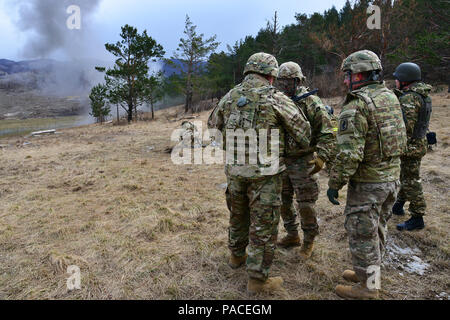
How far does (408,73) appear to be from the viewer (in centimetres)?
341

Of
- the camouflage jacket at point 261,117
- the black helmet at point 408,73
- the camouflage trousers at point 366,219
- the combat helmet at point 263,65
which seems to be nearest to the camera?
the camouflage trousers at point 366,219

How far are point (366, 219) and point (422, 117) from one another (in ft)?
6.86

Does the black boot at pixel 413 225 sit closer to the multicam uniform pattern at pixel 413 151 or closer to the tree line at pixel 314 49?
the multicam uniform pattern at pixel 413 151

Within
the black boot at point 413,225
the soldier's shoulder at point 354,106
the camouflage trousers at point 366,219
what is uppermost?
→ the soldier's shoulder at point 354,106

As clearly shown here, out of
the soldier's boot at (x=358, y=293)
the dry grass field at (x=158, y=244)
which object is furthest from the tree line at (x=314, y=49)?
the soldier's boot at (x=358, y=293)

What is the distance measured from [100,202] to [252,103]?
13.3ft

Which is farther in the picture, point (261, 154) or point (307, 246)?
point (307, 246)

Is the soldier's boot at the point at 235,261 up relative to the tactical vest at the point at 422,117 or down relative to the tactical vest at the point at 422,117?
down

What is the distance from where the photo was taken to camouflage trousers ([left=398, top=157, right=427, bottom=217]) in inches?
144

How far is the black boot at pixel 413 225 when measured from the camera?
3.69 metres

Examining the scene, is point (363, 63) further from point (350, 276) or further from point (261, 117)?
point (350, 276)

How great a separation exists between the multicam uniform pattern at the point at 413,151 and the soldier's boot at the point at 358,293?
184cm

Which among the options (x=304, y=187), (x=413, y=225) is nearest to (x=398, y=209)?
(x=413, y=225)
